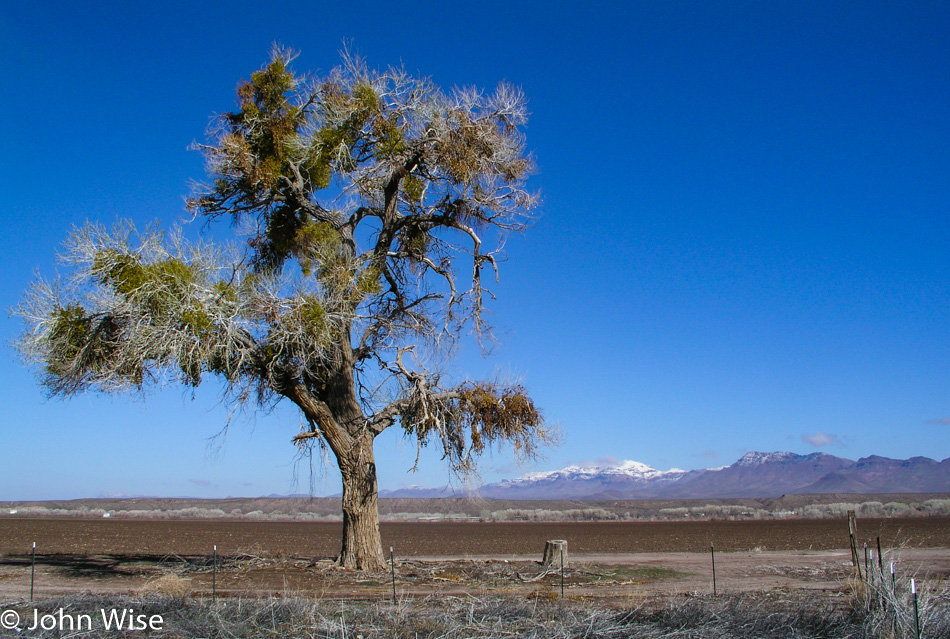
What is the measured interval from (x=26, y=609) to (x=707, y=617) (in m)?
8.78

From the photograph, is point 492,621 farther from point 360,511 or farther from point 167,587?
point 360,511

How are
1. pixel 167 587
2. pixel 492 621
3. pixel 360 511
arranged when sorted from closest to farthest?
pixel 492 621
pixel 167 587
pixel 360 511

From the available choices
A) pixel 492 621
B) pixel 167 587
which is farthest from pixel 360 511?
pixel 492 621

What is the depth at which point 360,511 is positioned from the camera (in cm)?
1694

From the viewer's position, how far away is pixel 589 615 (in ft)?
27.9

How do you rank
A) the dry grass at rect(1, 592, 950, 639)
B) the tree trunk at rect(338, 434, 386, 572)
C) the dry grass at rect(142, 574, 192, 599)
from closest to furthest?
1. the dry grass at rect(1, 592, 950, 639)
2. the dry grass at rect(142, 574, 192, 599)
3. the tree trunk at rect(338, 434, 386, 572)

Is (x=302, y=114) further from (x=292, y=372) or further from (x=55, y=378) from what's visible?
(x=55, y=378)

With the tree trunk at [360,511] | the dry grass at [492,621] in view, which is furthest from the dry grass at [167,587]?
the tree trunk at [360,511]

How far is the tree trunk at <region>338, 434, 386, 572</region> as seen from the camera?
16.9 meters

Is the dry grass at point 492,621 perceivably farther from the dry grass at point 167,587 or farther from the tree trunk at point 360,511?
the tree trunk at point 360,511

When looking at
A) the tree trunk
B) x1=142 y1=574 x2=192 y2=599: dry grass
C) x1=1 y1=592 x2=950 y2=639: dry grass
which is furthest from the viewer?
the tree trunk

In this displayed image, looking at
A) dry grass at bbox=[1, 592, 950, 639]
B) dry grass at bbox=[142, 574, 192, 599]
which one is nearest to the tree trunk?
dry grass at bbox=[142, 574, 192, 599]

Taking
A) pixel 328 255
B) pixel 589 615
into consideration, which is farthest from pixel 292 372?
pixel 589 615

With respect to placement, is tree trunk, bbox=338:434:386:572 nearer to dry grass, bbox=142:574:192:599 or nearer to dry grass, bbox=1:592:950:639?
dry grass, bbox=142:574:192:599
